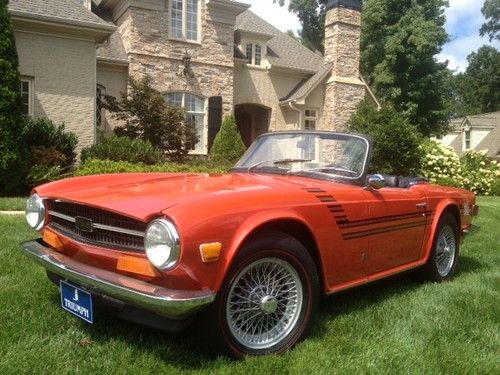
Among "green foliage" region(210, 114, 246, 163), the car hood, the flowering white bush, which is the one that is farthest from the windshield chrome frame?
the flowering white bush

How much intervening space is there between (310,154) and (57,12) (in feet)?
37.9

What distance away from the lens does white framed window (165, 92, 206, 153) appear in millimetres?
17609

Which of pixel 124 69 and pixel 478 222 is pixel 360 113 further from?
pixel 478 222

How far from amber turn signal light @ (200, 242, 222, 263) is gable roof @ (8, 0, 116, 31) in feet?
40.1

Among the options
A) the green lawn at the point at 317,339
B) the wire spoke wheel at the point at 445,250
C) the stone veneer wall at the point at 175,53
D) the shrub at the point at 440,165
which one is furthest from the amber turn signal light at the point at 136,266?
the shrub at the point at 440,165

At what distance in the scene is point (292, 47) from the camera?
22484 mm

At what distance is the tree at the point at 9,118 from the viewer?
396 inches

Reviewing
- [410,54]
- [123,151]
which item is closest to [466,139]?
[410,54]

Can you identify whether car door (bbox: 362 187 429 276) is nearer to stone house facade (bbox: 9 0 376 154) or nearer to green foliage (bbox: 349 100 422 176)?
stone house facade (bbox: 9 0 376 154)

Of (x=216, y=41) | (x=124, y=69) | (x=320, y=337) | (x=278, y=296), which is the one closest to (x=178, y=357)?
(x=278, y=296)

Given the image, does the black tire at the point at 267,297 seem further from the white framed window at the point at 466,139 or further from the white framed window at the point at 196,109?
the white framed window at the point at 466,139

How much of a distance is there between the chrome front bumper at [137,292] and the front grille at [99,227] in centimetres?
16

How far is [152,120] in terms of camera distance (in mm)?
14305

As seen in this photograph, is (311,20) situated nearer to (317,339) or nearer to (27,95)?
(27,95)
